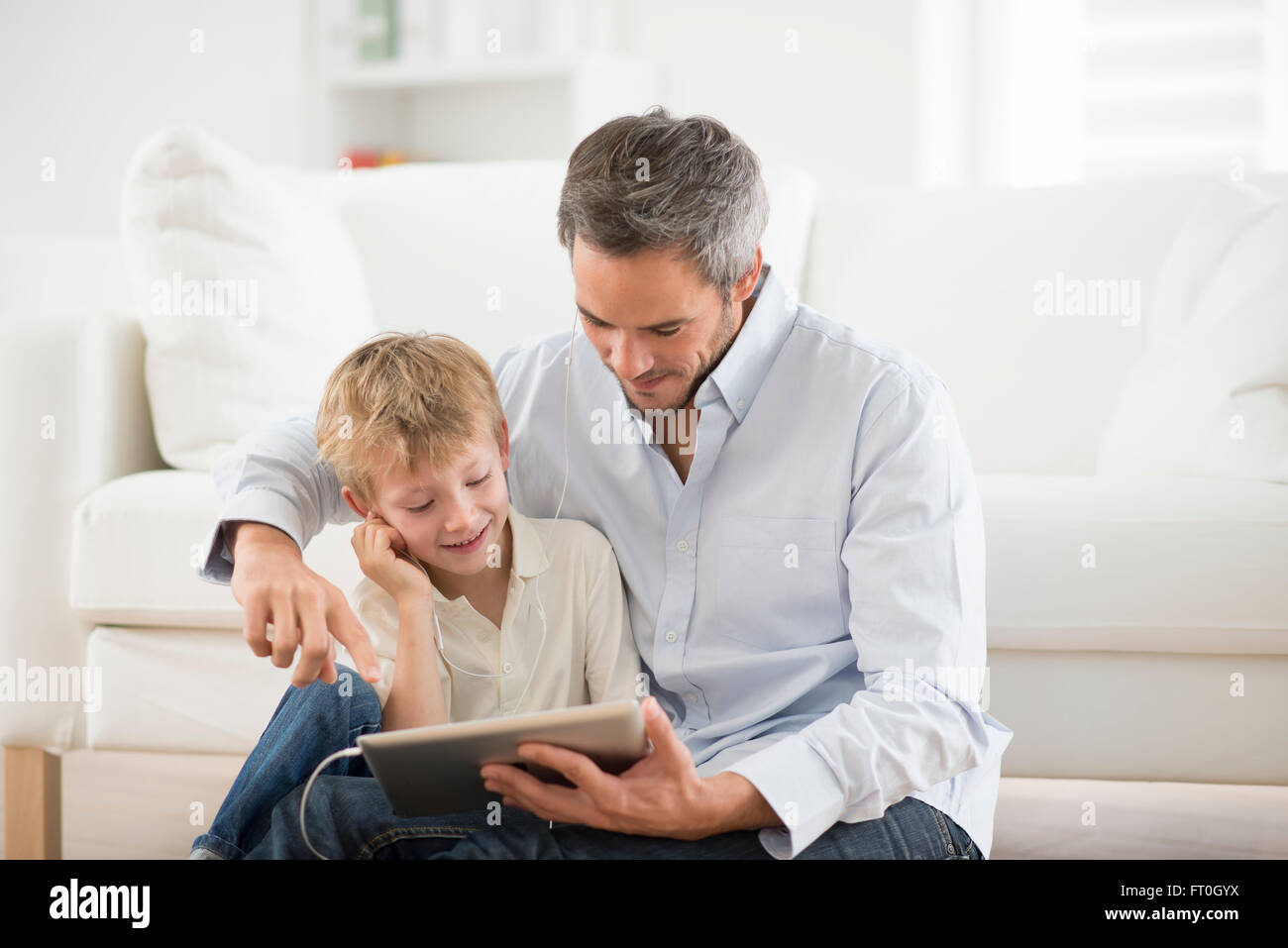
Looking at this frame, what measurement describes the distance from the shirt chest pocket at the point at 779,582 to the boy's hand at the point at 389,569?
30 cm

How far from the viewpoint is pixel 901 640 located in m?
1.09

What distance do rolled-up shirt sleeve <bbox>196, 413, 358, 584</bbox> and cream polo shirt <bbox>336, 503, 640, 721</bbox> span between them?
0.33 ft

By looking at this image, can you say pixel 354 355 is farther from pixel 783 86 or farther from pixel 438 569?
pixel 783 86

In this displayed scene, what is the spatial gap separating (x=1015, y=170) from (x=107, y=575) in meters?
2.35

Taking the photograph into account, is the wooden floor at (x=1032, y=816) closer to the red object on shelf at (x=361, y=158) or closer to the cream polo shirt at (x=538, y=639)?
the cream polo shirt at (x=538, y=639)

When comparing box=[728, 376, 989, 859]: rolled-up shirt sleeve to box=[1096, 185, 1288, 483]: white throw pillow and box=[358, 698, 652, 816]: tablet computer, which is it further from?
box=[1096, 185, 1288, 483]: white throw pillow

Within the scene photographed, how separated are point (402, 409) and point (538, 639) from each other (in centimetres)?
28

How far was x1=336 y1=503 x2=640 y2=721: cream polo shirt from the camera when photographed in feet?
4.06

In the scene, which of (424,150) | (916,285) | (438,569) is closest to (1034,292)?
(916,285)

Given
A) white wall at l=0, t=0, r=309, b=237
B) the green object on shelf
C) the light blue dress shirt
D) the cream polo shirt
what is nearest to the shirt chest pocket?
the light blue dress shirt

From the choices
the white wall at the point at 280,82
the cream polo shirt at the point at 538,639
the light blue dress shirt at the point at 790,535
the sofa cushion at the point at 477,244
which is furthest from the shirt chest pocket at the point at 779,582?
the white wall at the point at 280,82

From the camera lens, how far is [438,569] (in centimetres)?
127

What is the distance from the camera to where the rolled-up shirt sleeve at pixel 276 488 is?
1160 millimetres

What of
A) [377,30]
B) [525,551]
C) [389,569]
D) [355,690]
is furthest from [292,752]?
[377,30]
